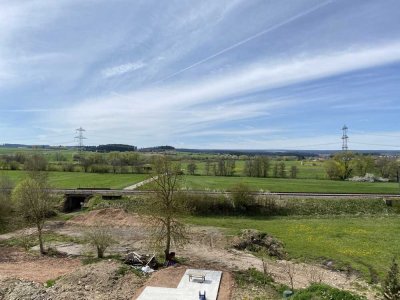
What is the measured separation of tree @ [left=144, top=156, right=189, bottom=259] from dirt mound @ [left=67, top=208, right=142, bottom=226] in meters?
17.0

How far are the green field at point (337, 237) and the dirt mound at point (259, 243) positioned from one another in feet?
2.83

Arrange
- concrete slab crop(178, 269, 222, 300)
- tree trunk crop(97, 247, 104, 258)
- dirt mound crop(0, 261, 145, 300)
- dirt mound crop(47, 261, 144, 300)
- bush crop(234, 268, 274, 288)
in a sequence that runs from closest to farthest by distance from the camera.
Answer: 1. dirt mound crop(0, 261, 145, 300)
2. dirt mound crop(47, 261, 144, 300)
3. concrete slab crop(178, 269, 222, 300)
4. bush crop(234, 268, 274, 288)
5. tree trunk crop(97, 247, 104, 258)

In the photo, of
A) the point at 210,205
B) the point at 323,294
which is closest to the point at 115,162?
the point at 210,205

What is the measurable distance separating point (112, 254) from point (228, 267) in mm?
9653

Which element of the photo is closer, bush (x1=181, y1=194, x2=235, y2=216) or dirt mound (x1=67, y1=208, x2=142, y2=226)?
dirt mound (x1=67, y1=208, x2=142, y2=226)

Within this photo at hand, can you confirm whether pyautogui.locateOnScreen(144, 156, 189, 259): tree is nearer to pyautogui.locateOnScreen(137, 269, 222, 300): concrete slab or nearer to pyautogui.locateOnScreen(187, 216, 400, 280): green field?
pyautogui.locateOnScreen(137, 269, 222, 300): concrete slab

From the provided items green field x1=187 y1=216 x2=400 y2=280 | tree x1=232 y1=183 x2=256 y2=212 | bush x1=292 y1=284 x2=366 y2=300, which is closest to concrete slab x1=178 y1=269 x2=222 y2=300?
bush x1=292 y1=284 x2=366 y2=300

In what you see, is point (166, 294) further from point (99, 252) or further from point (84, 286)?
point (99, 252)

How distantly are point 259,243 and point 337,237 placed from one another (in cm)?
853

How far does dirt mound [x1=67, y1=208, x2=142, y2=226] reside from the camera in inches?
1786

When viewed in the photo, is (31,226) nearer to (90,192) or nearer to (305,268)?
(90,192)

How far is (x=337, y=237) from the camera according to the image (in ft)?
123

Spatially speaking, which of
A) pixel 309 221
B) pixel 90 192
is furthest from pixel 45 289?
pixel 90 192

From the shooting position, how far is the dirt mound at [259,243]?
3256cm
